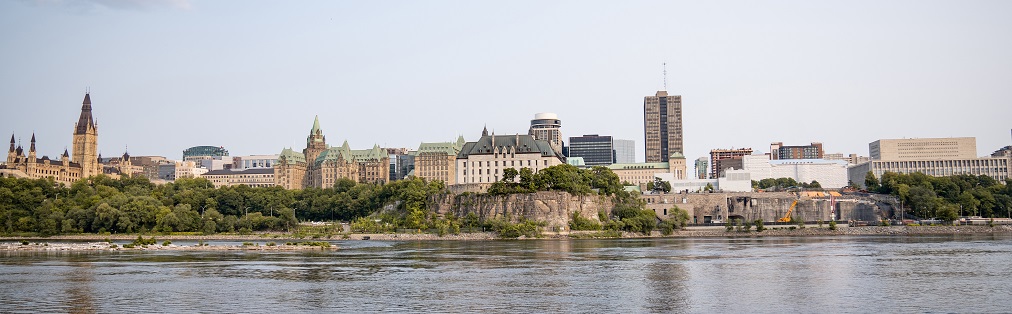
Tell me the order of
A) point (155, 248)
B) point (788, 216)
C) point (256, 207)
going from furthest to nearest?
point (256, 207)
point (788, 216)
point (155, 248)

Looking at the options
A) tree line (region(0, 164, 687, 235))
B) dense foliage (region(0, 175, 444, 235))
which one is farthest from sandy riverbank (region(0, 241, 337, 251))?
dense foliage (region(0, 175, 444, 235))

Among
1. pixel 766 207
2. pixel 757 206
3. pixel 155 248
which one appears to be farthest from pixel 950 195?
pixel 155 248

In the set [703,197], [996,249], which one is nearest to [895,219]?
[703,197]

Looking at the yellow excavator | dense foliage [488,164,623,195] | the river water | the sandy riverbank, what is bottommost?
the river water

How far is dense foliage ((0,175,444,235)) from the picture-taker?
14738 centimetres

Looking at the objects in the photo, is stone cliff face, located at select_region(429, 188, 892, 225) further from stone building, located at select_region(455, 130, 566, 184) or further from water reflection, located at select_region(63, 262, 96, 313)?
water reflection, located at select_region(63, 262, 96, 313)

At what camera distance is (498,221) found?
138m

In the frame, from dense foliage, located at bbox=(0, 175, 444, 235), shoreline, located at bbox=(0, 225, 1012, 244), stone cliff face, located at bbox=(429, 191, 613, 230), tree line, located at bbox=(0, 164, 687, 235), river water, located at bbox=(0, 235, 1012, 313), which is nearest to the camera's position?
river water, located at bbox=(0, 235, 1012, 313)

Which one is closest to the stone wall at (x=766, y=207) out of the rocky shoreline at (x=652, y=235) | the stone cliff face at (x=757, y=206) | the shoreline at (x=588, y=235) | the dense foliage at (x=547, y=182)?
the stone cliff face at (x=757, y=206)

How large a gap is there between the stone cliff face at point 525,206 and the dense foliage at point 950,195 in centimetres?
5481

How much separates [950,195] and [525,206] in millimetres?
77466

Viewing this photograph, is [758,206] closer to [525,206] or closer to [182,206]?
[525,206]

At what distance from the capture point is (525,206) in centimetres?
14125

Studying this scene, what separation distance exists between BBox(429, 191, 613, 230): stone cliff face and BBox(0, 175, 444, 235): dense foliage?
534cm
